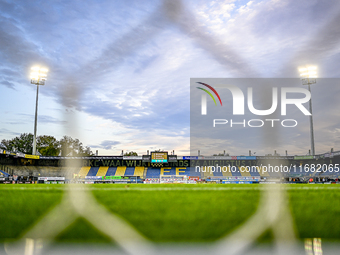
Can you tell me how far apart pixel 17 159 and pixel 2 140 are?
117ft

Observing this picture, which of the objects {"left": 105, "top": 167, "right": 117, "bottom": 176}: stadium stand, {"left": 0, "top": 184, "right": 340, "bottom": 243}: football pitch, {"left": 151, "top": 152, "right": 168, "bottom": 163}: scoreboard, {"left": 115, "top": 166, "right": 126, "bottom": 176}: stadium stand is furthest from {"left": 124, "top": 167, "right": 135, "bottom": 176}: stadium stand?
{"left": 0, "top": 184, "right": 340, "bottom": 243}: football pitch

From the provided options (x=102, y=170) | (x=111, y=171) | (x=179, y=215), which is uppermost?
(x=179, y=215)

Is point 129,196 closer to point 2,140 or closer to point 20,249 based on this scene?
point 20,249

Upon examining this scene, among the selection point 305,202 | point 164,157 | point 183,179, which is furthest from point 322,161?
point 305,202

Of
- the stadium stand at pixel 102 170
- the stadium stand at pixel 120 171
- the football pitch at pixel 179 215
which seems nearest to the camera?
the football pitch at pixel 179 215

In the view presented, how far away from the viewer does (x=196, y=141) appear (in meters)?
16.6

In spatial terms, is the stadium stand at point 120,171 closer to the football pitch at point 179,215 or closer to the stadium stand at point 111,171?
the stadium stand at point 111,171

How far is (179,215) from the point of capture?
2.82m

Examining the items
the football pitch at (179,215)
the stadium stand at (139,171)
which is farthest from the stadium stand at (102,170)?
the football pitch at (179,215)

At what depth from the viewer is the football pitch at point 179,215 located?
2744mm

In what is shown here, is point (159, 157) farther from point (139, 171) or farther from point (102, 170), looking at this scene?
point (102, 170)

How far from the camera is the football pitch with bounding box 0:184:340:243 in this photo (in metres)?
2.74

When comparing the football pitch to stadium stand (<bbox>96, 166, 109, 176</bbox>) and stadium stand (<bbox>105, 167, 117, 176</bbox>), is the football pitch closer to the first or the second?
stadium stand (<bbox>105, 167, 117, 176</bbox>)

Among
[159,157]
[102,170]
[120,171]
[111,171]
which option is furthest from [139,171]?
[102,170]
